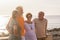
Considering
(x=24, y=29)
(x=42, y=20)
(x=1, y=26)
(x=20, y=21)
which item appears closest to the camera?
(x=20, y=21)

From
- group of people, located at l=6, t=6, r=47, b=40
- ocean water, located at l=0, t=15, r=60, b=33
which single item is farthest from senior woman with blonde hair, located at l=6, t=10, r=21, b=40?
ocean water, located at l=0, t=15, r=60, b=33

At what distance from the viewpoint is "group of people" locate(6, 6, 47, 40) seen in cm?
488

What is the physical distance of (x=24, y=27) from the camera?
17.4 ft

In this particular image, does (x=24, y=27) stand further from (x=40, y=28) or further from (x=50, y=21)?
(x=50, y=21)

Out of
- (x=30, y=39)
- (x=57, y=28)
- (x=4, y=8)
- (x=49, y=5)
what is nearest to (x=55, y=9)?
(x=49, y=5)

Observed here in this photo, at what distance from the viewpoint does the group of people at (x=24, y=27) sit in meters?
4.88

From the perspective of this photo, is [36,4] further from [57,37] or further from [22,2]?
[57,37]

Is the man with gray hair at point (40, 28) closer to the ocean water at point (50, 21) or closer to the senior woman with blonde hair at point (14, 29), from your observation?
the senior woman with blonde hair at point (14, 29)

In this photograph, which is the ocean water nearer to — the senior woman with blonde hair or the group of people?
the group of people

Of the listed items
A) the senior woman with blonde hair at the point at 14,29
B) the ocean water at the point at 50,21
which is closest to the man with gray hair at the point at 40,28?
the senior woman with blonde hair at the point at 14,29

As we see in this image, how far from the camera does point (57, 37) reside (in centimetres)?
760

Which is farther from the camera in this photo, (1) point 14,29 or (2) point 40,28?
(2) point 40,28

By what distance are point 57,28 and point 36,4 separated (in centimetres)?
130

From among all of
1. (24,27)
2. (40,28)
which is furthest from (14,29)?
(40,28)
